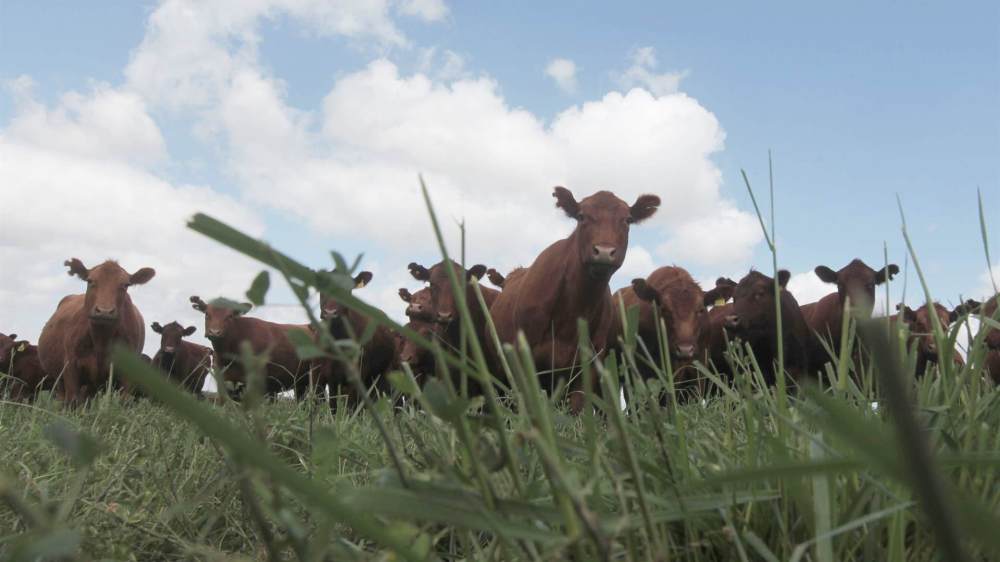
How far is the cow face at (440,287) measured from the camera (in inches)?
371

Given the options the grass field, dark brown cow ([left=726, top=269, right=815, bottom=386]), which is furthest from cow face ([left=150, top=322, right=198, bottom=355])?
the grass field

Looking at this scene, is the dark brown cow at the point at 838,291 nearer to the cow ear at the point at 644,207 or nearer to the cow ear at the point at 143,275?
the cow ear at the point at 644,207

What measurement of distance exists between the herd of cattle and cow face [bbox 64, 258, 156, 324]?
0.02 metres

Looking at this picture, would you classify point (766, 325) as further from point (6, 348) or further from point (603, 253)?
point (6, 348)

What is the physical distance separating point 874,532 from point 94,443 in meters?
1.03

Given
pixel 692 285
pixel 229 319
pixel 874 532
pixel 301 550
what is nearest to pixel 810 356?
pixel 692 285

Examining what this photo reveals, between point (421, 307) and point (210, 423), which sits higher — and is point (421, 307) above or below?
above

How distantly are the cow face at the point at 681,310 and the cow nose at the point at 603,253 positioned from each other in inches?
88.2

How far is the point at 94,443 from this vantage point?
544 millimetres

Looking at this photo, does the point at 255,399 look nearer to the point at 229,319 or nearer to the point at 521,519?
the point at 521,519

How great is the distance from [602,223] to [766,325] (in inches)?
158

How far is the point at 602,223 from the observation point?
327 inches

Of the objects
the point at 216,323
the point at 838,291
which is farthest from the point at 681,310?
the point at 216,323

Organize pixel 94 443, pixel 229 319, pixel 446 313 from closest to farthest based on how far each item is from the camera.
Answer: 1. pixel 94 443
2. pixel 446 313
3. pixel 229 319
